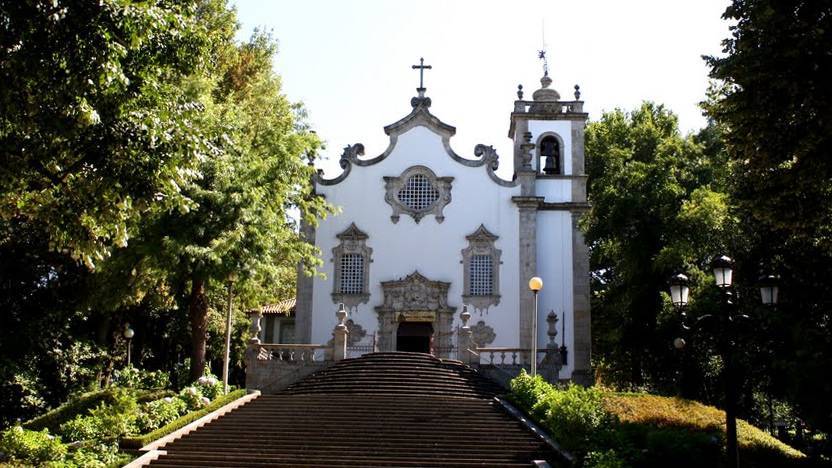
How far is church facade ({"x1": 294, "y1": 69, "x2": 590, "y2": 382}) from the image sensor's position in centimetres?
3027

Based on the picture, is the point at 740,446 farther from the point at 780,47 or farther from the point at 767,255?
the point at 780,47

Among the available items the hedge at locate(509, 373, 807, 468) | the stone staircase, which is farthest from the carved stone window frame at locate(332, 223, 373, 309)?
the hedge at locate(509, 373, 807, 468)

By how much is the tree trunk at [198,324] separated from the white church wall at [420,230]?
6614mm

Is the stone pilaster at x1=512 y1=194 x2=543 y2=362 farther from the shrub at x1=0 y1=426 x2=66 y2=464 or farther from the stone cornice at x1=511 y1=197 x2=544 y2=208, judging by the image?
the shrub at x1=0 y1=426 x2=66 y2=464

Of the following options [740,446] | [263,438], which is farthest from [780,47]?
[263,438]

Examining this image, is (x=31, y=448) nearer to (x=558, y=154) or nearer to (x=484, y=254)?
(x=484, y=254)

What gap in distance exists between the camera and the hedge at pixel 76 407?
23156mm

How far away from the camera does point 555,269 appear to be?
102 feet

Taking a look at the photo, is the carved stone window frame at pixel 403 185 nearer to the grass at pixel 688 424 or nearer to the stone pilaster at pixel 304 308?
the stone pilaster at pixel 304 308

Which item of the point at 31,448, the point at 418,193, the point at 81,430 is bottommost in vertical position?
the point at 31,448

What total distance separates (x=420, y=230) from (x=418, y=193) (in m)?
1.45

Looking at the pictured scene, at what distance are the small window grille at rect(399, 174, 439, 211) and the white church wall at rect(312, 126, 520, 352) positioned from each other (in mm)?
468

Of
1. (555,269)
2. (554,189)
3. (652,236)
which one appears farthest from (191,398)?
(554,189)

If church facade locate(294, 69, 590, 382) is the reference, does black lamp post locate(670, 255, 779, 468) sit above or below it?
below
